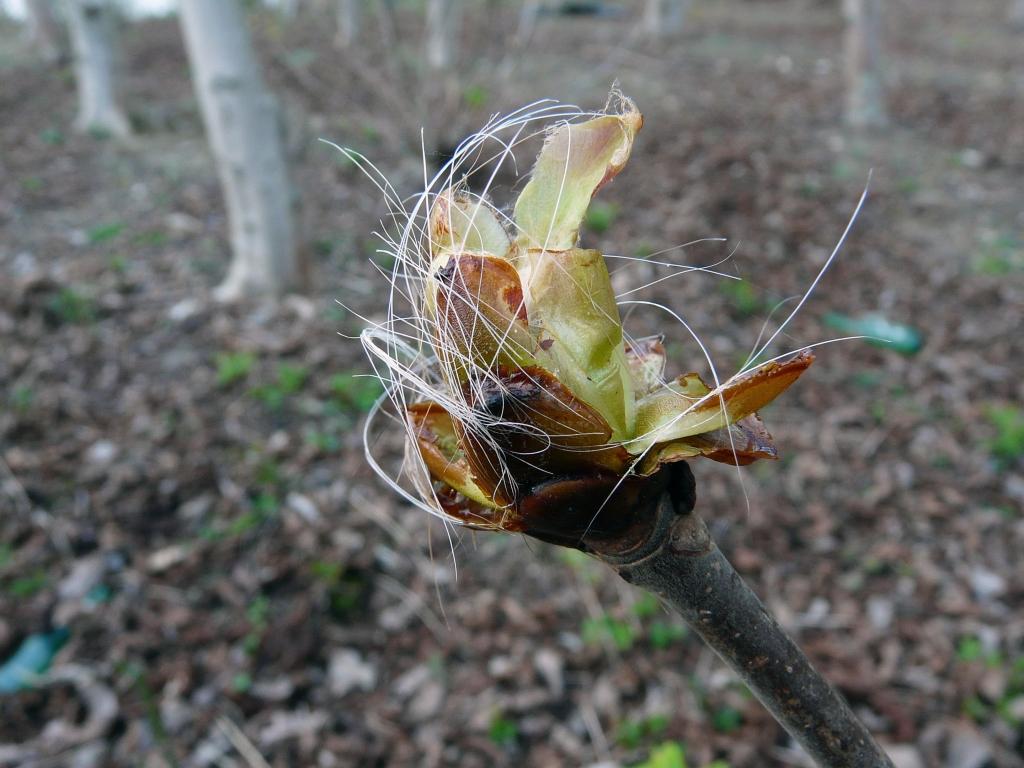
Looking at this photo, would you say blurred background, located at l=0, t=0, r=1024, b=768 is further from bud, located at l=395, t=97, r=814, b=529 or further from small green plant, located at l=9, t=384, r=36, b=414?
bud, located at l=395, t=97, r=814, b=529

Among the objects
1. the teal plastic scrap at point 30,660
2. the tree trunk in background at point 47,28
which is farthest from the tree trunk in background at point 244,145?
the tree trunk in background at point 47,28

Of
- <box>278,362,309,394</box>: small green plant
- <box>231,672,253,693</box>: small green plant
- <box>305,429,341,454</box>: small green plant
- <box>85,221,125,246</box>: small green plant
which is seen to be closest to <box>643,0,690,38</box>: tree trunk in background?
<box>85,221,125,246</box>: small green plant

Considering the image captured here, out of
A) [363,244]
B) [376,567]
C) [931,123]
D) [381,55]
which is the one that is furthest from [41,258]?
[931,123]

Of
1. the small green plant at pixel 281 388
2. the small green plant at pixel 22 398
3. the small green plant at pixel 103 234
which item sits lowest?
the small green plant at pixel 281 388

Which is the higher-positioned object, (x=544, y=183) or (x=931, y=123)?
(x=544, y=183)

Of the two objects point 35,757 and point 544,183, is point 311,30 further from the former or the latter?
point 544,183

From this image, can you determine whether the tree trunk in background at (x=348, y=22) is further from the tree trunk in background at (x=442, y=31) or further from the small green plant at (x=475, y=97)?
the small green plant at (x=475, y=97)
